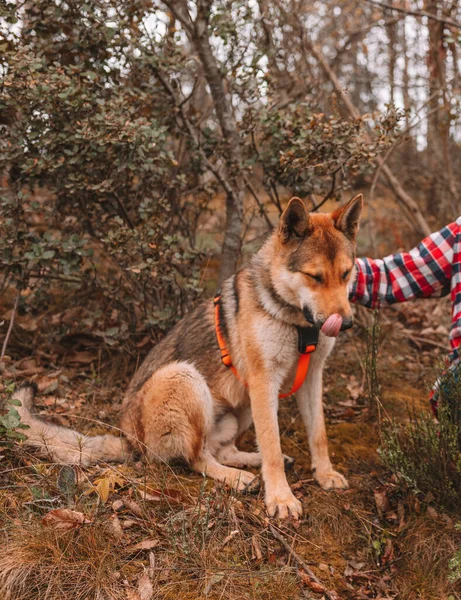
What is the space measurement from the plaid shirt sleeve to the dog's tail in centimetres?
222

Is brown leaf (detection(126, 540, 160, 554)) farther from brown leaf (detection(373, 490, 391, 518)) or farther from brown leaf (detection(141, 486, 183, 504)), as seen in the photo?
brown leaf (detection(373, 490, 391, 518))

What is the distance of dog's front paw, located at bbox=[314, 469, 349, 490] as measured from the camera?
3.66 m

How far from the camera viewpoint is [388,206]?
11.4 metres

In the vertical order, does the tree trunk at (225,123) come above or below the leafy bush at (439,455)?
above

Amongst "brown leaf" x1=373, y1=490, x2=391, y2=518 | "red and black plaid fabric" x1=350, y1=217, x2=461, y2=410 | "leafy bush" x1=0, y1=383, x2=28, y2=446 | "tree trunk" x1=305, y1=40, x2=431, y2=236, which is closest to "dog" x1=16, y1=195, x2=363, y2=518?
"leafy bush" x1=0, y1=383, x2=28, y2=446

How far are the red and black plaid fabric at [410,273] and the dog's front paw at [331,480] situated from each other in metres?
1.37

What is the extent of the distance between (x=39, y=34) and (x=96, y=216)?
164 cm

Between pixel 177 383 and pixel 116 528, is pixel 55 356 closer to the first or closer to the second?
pixel 177 383

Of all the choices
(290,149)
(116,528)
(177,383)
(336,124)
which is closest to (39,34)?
(290,149)

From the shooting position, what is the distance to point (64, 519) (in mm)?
2730

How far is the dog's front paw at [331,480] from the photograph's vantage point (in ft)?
12.0

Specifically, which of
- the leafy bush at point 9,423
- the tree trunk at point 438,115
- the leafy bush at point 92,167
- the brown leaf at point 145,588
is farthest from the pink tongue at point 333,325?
the tree trunk at point 438,115

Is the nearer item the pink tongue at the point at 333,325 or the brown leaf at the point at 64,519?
the brown leaf at the point at 64,519

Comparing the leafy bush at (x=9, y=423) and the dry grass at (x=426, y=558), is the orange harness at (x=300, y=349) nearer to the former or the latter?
the dry grass at (x=426, y=558)
